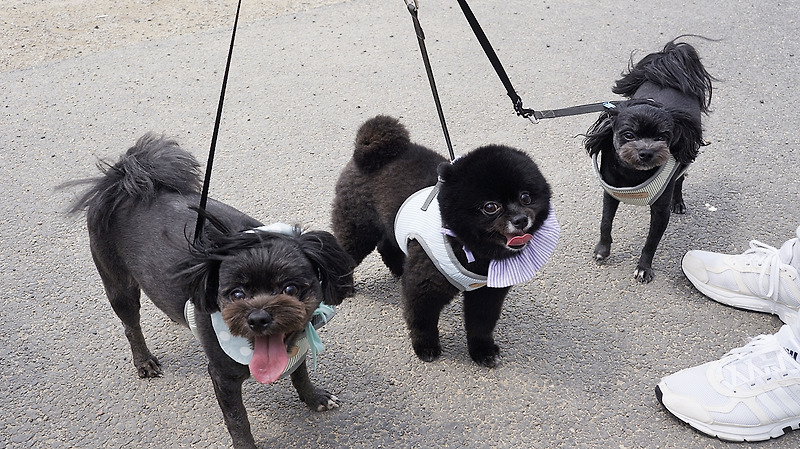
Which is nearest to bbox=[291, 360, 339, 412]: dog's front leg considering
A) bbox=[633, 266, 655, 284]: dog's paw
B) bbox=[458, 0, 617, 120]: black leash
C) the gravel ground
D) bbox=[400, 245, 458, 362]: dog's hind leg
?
bbox=[400, 245, 458, 362]: dog's hind leg

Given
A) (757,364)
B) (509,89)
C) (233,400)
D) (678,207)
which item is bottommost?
(678,207)

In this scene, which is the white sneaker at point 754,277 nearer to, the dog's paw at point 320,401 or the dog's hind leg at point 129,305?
the dog's paw at point 320,401

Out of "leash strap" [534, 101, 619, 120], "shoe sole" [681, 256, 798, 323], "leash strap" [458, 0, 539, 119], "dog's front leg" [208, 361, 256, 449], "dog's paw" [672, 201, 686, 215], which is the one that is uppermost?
"leash strap" [458, 0, 539, 119]

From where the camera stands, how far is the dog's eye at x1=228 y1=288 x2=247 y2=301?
→ 76.5 inches

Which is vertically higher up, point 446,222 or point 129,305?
point 446,222

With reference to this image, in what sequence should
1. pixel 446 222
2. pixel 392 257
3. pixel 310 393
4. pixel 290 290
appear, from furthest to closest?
pixel 392 257
pixel 310 393
pixel 446 222
pixel 290 290

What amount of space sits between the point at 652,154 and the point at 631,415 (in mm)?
1066

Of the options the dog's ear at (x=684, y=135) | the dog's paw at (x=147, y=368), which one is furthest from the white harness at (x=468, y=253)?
the dog's paw at (x=147, y=368)

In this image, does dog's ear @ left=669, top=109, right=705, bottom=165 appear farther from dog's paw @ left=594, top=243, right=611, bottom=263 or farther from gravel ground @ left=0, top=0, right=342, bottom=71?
gravel ground @ left=0, top=0, right=342, bottom=71

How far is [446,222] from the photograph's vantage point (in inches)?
91.5

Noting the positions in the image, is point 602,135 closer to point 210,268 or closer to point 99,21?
point 210,268

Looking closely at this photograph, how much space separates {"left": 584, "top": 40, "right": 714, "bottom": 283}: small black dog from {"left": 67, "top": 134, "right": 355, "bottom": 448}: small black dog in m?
1.45

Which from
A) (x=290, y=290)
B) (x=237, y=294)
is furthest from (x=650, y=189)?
(x=237, y=294)

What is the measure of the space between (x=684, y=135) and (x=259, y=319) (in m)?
2.03
